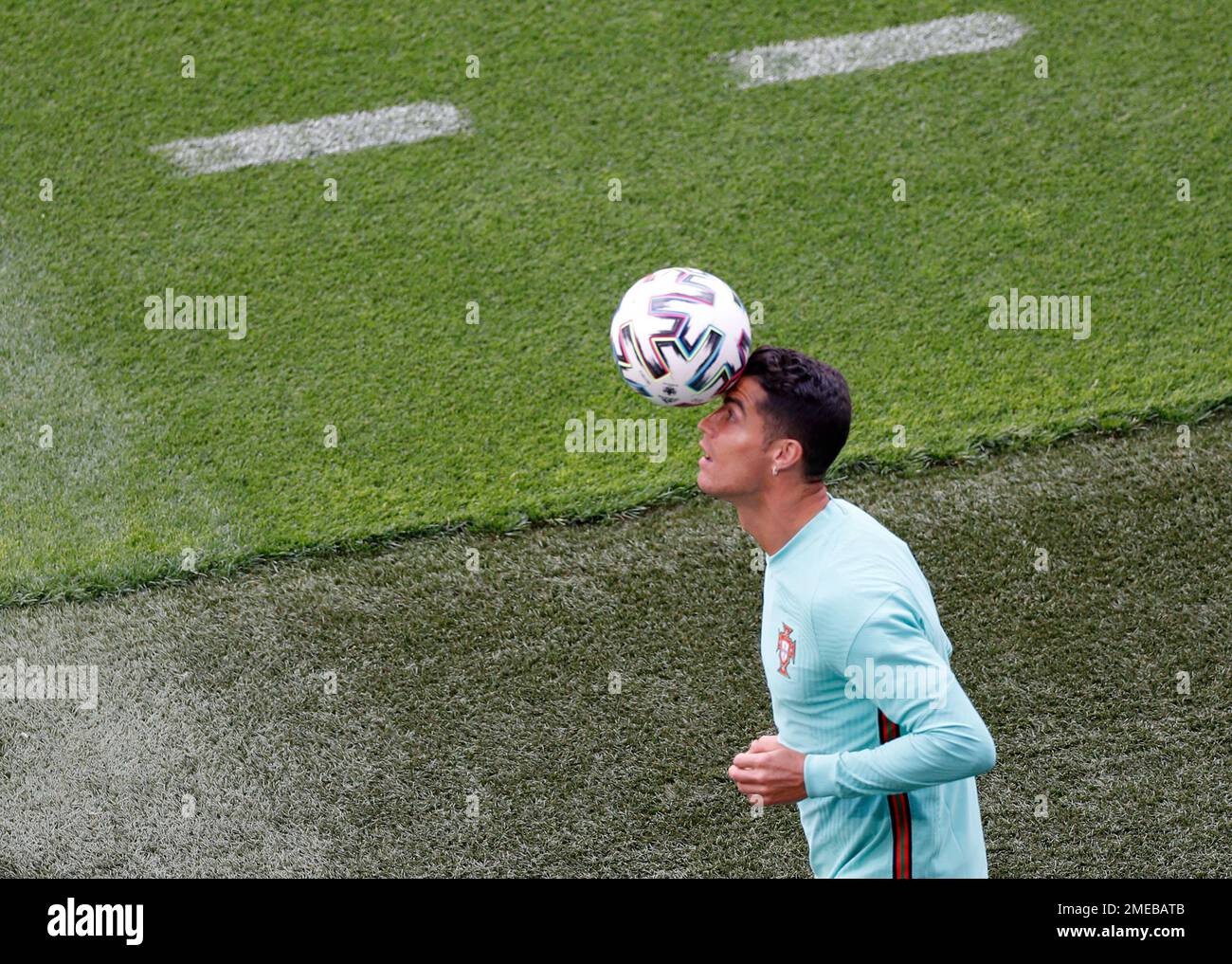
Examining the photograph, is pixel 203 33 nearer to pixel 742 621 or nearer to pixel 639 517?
pixel 639 517

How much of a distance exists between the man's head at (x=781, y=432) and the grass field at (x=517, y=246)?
2.82m

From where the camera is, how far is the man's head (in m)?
3.58

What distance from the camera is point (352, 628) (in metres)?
5.94

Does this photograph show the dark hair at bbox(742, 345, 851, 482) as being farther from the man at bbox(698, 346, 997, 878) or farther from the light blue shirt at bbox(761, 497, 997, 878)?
the light blue shirt at bbox(761, 497, 997, 878)

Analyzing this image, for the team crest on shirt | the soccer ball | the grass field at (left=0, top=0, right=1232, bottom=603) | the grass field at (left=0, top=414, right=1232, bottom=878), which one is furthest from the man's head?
the grass field at (left=0, top=0, right=1232, bottom=603)

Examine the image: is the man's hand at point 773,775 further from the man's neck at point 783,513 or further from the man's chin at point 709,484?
the man's chin at point 709,484

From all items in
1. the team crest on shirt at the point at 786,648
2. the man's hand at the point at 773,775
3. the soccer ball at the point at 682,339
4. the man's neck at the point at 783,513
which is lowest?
the man's hand at the point at 773,775

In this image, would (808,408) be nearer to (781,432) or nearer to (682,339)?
(781,432)

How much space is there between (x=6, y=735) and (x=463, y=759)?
1.93 meters

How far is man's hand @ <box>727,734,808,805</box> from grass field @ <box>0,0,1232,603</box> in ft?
10.6

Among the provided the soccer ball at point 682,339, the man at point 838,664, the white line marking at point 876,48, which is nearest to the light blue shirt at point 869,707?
the man at point 838,664

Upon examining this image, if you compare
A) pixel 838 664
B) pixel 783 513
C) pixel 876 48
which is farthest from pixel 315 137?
pixel 838 664

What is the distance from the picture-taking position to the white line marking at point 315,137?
845cm

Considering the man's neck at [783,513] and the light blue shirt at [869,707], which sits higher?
the man's neck at [783,513]
